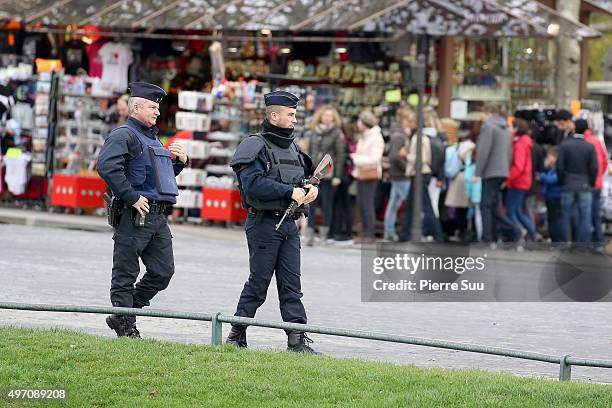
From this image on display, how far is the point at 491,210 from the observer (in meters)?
23.0

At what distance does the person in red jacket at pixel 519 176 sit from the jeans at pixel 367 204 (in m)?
1.95

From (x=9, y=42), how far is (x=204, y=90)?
438 centimetres

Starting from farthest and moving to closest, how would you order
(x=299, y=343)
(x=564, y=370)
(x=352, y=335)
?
(x=299, y=343), (x=352, y=335), (x=564, y=370)

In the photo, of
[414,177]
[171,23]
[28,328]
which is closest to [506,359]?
[28,328]

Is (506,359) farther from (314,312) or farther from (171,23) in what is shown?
(171,23)

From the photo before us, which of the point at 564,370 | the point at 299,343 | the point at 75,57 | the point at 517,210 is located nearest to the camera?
the point at 564,370

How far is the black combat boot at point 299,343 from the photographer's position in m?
11.1

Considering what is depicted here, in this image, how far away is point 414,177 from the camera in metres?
23.3

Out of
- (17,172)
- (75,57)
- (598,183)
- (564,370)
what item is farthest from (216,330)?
(75,57)

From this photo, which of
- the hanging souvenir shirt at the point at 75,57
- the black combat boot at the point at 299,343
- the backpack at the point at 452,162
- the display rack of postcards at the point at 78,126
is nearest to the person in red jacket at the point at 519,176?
the backpack at the point at 452,162

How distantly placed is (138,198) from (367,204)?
12.1 m

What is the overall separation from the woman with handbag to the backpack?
133cm

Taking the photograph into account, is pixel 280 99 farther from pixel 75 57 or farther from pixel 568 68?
pixel 75 57

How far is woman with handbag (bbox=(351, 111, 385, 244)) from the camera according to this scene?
22.8 meters
